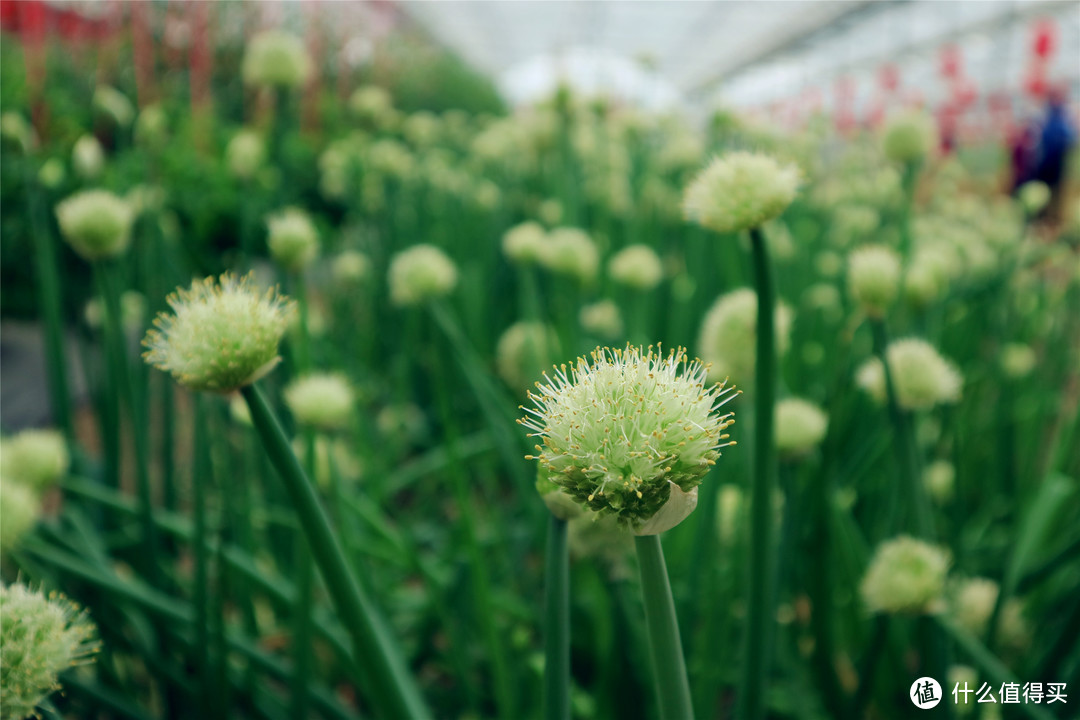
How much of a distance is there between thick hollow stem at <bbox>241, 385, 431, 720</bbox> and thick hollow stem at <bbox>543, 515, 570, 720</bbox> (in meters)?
Answer: 0.08

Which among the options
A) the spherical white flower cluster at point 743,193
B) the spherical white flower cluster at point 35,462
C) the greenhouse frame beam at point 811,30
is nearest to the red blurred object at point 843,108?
the greenhouse frame beam at point 811,30

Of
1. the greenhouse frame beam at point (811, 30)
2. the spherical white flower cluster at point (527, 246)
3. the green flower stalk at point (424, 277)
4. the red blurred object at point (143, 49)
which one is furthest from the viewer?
the greenhouse frame beam at point (811, 30)

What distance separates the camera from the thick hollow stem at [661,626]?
0.91 feet

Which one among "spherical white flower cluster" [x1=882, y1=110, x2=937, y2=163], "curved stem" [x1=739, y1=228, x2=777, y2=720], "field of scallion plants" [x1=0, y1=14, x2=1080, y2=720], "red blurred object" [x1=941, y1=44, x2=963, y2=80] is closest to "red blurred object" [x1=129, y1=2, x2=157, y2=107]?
"field of scallion plants" [x1=0, y1=14, x2=1080, y2=720]

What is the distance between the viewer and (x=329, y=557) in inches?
13.5

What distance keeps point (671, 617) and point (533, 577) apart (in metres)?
0.67

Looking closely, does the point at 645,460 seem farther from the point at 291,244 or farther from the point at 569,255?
the point at 569,255

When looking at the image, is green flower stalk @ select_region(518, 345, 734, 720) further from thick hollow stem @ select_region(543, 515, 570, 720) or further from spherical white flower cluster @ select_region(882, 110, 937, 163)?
spherical white flower cluster @ select_region(882, 110, 937, 163)

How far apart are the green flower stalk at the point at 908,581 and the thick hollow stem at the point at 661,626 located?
298mm

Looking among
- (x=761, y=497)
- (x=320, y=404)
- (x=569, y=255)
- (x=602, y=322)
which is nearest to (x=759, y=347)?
(x=761, y=497)

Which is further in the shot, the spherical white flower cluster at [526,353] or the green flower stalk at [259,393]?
the spherical white flower cluster at [526,353]

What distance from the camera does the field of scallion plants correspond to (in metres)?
0.36

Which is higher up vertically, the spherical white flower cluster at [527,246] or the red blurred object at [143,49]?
the red blurred object at [143,49]

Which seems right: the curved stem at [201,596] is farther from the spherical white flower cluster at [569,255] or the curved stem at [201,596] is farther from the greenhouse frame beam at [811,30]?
the greenhouse frame beam at [811,30]
